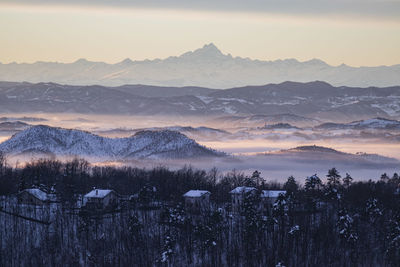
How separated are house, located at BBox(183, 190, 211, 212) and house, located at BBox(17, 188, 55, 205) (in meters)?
33.5

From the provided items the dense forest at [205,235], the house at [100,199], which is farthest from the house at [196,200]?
the house at [100,199]

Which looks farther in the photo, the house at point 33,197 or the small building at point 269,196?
the small building at point 269,196

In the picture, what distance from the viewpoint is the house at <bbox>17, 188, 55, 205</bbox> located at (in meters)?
172

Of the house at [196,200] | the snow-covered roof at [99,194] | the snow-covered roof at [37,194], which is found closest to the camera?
the snow-covered roof at [37,194]

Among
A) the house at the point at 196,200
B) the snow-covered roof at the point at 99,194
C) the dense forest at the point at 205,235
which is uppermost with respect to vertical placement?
the snow-covered roof at the point at 99,194

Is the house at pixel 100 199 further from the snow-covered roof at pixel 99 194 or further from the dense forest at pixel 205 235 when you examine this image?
the dense forest at pixel 205 235

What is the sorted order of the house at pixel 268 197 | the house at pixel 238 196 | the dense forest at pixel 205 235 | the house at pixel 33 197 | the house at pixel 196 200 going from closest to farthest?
the dense forest at pixel 205 235 < the house at pixel 33 197 < the house at pixel 196 200 < the house at pixel 238 196 < the house at pixel 268 197

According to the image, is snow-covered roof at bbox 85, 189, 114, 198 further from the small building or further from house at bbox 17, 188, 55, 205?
the small building

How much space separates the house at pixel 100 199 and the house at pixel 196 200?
17.6 meters

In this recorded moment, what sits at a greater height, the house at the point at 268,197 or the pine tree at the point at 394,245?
the house at the point at 268,197

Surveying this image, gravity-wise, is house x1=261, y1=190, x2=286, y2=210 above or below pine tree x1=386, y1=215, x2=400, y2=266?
above

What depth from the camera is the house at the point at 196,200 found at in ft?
576

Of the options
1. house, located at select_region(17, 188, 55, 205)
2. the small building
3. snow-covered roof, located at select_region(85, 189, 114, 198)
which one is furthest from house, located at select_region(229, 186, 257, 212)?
house, located at select_region(17, 188, 55, 205)

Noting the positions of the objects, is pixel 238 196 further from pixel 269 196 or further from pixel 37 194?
pixel 37 194
